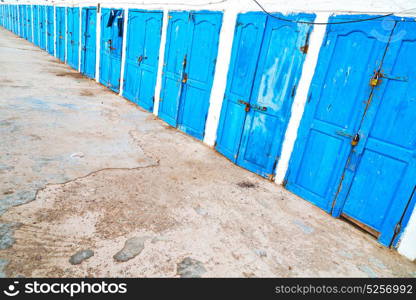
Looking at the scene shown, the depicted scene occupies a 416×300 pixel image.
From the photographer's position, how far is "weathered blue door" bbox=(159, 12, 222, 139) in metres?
5.99

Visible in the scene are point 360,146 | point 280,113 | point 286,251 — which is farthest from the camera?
point 280,113

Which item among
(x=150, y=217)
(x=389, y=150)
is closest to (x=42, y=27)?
(x=150, y=217)

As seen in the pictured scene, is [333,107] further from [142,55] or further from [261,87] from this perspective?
[142,55]

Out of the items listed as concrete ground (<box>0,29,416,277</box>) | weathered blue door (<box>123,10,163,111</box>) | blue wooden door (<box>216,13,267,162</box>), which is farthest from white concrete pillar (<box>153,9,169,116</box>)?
blue wooden door (<box>216,13,267,162</box>)

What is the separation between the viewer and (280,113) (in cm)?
470

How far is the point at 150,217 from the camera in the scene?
347 cm

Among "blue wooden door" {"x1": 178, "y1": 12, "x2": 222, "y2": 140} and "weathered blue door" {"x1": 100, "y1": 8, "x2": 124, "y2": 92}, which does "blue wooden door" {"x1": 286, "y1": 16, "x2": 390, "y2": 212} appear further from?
"weathered blue door" {"x1": 100, "y1": 8, "x2": 124, "y2": 92}

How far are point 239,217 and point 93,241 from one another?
6.32ft

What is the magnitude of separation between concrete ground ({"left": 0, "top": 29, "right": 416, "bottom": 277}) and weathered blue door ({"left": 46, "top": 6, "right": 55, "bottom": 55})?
46.5ft

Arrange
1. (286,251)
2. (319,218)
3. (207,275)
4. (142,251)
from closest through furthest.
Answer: (207,275) → (142,251) → (286,251) → (319,218)

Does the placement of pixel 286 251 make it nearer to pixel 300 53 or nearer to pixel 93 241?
pixel 93 241

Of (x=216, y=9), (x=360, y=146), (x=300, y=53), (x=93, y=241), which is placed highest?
(x=216, y=9)

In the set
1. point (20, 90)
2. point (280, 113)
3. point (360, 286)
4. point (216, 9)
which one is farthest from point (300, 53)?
point (20, 90)

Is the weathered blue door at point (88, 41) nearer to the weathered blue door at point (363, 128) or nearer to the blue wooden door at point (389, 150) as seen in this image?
the weathered blue door at point (363, 128)
